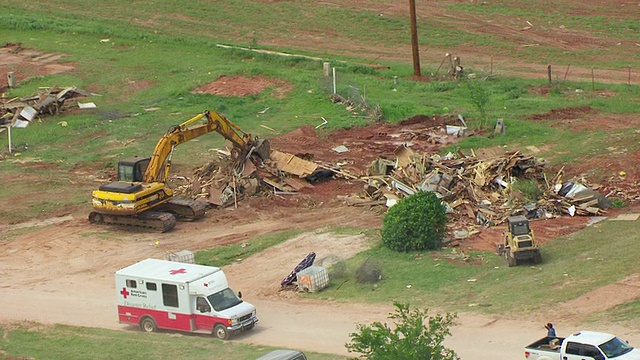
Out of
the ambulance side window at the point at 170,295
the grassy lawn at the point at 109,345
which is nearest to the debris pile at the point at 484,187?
the ambulance side window at the point at 170,295

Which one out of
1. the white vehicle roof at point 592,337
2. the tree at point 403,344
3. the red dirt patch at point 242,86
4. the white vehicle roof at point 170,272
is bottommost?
the white vehicle roof at point 170,272

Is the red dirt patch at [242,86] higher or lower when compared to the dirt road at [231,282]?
higher

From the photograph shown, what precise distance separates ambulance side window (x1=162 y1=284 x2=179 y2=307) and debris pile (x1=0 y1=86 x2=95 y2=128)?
29.8 metres

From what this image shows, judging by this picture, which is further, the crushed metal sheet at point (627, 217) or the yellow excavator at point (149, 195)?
the yellow excavator at point (149, 195)

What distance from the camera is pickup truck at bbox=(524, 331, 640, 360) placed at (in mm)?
27875

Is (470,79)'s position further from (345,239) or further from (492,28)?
(345,239)

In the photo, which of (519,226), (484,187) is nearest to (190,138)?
(484,187)

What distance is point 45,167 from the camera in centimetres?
5597

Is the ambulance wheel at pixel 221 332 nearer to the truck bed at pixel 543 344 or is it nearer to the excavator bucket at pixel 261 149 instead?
the truck bed at pixel 543 344

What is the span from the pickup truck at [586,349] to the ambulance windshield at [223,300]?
946cm

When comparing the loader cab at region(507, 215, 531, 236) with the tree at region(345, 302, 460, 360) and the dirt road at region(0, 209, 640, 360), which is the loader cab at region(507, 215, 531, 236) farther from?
the tree at region(345, 302, 460, 360)

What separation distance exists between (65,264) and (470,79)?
2882 centimetres

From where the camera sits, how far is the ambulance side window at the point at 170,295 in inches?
1362

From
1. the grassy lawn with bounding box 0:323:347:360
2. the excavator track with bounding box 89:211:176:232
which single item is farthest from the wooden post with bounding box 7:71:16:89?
the grassy lawn with bounding box 0:323:347:360
